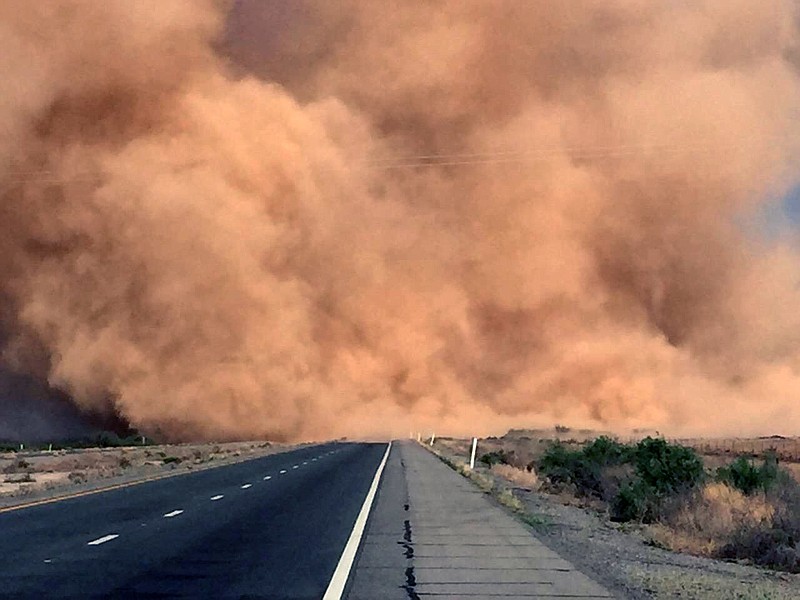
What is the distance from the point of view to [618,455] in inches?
1697

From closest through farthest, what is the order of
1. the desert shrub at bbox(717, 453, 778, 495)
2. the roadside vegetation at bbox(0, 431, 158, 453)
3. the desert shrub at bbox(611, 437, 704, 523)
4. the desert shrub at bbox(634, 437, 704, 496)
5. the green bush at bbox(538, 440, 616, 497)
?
the desert shrub at bbox(611, 437, 704, 523) < the desert shrub at bbox(717, 453, 778, 495) < the desert shrub at bbox(634, 437, 704, 496) < the green bush at bbox(538, 440, 616, 497) < the roadside vegetation at bbox(0, 431, 158, 453)

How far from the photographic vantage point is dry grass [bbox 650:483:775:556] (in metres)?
16.8

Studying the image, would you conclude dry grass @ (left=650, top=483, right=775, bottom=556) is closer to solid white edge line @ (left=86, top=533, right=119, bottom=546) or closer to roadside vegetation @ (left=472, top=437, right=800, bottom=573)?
roadside vegetation @ (left=472, top=437, right=800, bottom=573)

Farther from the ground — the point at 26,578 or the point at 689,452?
the point at 689,452

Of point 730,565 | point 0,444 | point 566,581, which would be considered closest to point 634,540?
point 730,565

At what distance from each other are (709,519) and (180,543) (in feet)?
31.2

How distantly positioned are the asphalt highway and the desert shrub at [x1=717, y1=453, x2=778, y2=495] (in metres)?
9.23

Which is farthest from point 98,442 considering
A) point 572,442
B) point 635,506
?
point 635,506

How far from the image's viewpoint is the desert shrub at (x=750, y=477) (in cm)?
2461

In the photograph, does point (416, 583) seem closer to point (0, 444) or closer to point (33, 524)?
point (33, 524)

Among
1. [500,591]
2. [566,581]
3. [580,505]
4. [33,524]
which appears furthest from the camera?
[580,505]

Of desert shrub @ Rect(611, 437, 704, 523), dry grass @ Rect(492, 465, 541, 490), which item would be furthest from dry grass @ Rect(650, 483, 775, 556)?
dry grass @ Rect(492, 465, 541, 490)

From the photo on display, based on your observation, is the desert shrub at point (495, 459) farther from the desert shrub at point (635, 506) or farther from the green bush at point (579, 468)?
the desert shrub at point (635, 506)

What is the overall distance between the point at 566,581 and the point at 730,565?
14.7 feet
